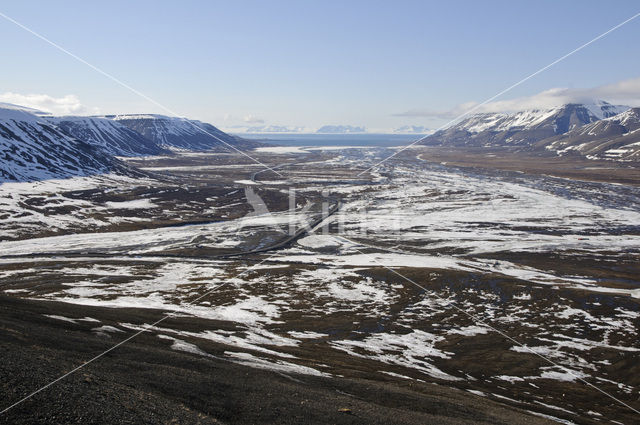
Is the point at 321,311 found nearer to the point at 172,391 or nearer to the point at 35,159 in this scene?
the point at 172,391

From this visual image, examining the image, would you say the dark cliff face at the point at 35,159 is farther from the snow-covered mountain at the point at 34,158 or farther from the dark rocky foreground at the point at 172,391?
the dark rocky foreground at the point at 172,391

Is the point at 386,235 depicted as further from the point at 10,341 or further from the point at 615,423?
the point at 10,341

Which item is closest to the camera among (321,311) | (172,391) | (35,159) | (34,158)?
(172,391)

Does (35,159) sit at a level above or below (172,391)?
above

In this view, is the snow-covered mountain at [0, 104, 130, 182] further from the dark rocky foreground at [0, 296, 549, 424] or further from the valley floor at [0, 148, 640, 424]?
the dark rocky foreground at [0, 296, 549, 424]

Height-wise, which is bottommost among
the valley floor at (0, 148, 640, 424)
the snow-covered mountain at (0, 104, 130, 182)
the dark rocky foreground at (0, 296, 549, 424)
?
the valley floor at (0, 148, 640, 424)

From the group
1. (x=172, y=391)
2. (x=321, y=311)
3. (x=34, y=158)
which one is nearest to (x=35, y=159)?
(x=34, y=158)

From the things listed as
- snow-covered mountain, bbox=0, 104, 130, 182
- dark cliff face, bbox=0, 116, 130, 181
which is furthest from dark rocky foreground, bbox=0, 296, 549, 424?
dark cliff face, bbox=0, 116, 130, 181

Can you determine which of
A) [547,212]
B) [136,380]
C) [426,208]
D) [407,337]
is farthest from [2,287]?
[547,212]
